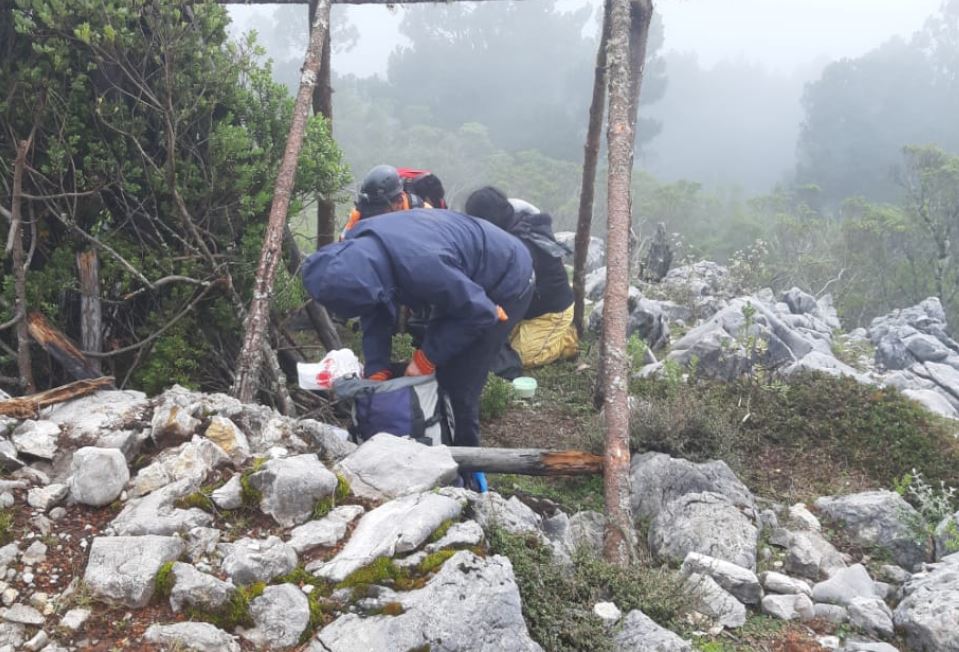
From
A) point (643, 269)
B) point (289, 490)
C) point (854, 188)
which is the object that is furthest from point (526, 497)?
point (854, 188)

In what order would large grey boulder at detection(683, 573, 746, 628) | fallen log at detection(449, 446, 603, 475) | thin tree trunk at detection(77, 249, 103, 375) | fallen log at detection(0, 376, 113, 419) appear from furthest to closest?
1. thin tree trunk at detection(77, 249, 103, 375)
2. fallen log at detection(449, 446, 603, 475)
3. fallen log at detection(0, 376, 113, 419)
4. large grey boulder at detection(683, 573, 746, 628)

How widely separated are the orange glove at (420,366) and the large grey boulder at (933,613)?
103 inches

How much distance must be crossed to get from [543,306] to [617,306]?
3381mm

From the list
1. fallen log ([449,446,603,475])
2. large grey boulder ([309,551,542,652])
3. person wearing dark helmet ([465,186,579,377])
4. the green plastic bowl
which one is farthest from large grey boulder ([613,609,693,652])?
person wearing dark helmet ([465,186,579,377])

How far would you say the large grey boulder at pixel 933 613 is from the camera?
10.1ft

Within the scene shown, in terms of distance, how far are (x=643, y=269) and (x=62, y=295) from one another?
38.2 feet

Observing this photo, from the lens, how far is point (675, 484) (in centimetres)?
461

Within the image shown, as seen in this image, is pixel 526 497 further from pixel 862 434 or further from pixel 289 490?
pixel 862 434

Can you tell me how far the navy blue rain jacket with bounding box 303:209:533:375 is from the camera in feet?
12.6

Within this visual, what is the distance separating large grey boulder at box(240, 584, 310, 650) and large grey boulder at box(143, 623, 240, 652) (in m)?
0.08

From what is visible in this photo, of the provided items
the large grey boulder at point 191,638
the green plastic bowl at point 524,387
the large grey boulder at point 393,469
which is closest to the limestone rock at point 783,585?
the large grey boulder at point 393,469

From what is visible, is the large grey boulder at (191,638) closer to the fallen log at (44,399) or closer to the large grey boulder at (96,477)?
the large grey boulder at (96,477)

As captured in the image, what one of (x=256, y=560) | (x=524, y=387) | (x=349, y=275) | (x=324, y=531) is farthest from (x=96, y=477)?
(x=524, y=387)

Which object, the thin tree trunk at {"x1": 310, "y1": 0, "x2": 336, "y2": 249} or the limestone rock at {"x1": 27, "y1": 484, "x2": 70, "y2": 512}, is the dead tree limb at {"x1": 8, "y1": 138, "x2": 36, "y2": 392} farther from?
the thin tree trunk at {"x1": 310, "y1": 0, "x2": 336, "y2": 249}
